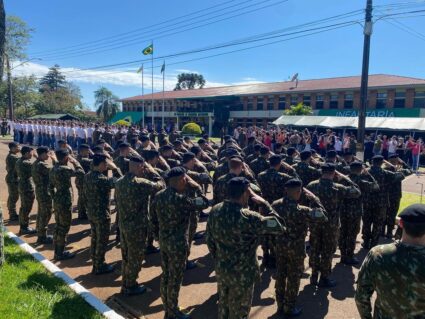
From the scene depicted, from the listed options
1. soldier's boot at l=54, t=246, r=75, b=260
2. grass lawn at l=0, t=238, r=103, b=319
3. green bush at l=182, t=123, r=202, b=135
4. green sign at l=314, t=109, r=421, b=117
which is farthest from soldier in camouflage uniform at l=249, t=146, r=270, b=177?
green bush at l=182, t=123, r=202, b=135

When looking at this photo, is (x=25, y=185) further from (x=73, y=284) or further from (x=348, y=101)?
(x=348, y=101)

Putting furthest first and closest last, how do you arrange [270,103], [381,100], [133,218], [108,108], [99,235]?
[108,108] → [270,103] → [381,100] → [99,235] → [133,218]

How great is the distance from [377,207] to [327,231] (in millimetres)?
2351

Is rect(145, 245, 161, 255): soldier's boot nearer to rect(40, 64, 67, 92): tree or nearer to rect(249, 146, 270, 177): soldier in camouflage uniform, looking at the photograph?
rect(249, 146, 270, 177): soldier in camouflage uniform

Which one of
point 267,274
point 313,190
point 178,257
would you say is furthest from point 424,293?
point 267,274

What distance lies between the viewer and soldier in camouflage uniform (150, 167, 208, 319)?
4.83 meters

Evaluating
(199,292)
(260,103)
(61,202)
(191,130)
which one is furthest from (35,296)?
(260,103)

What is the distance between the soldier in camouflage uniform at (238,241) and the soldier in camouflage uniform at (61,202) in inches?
161

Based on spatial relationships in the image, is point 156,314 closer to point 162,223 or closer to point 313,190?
point 162,223

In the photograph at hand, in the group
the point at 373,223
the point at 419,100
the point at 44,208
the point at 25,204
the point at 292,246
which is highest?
the point at 419,100

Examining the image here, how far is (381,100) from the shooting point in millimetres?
33438

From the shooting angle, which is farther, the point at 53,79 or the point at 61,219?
the point at 53,79

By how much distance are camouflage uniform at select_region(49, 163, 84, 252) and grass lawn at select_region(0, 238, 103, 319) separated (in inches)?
27.2

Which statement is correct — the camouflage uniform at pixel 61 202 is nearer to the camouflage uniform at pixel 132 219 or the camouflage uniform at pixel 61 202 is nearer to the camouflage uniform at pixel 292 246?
the camouflage uniform at pixel 132 219
